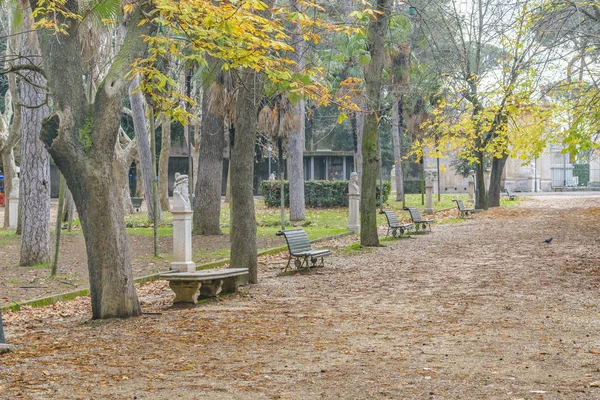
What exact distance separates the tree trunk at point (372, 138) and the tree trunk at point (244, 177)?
6.80 meters

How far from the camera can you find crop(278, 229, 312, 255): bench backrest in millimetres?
15406

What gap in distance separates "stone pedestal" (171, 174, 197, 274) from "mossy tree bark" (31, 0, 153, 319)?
340 cm

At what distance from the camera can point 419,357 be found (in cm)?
746

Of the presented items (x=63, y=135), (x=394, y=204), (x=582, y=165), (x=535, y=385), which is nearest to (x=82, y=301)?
(x=63, y=135)

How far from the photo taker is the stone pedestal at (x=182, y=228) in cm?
1388

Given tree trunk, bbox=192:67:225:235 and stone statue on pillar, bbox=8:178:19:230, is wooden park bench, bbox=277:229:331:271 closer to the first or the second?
tree trunk, bbox=192:67:225:235

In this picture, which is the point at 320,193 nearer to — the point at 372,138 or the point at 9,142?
the point at 9,142

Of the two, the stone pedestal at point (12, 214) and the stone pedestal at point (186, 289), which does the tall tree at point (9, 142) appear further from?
the stone pedestal at point (186, 289)

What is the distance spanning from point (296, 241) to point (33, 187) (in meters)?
5.55

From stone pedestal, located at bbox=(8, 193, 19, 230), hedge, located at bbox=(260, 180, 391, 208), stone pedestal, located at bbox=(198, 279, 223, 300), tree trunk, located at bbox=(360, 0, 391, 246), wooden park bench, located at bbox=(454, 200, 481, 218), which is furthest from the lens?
hedge, located at bbox=(260, 180, 391, 208)

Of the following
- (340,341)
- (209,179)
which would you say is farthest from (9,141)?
(340,341)

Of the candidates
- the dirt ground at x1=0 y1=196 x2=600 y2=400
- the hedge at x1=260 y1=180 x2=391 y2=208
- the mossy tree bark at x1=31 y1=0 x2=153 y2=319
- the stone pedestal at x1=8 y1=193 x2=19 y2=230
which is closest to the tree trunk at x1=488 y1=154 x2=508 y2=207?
the hedge at x1=260 y1=180 x2=391 y2=208

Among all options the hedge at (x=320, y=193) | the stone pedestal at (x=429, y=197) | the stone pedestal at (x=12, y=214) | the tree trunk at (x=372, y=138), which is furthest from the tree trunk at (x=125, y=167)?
the tree trunk at (x=372, y=138)

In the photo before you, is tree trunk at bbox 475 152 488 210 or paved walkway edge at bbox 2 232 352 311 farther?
tree trunk at bbox 475 152 488 210
